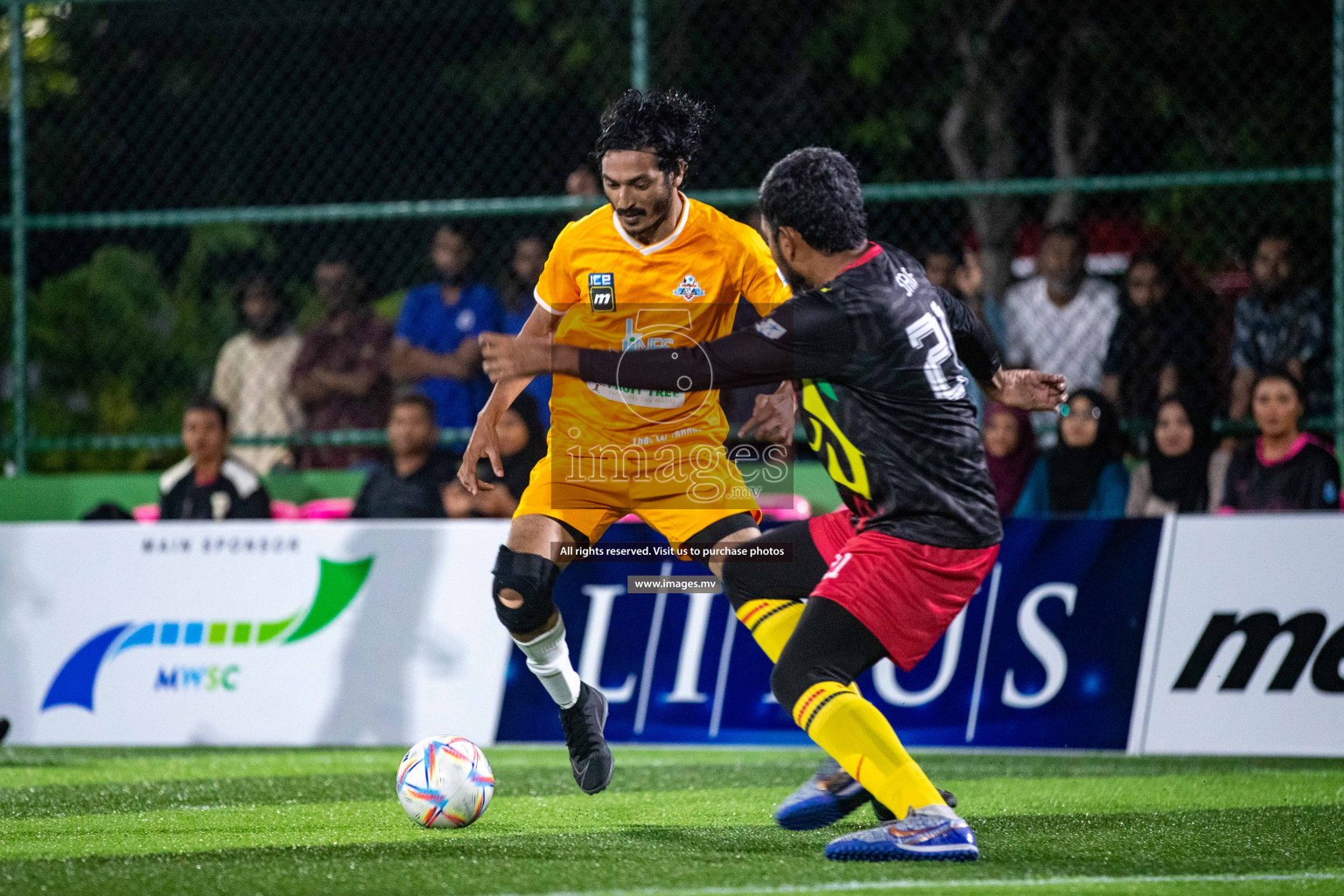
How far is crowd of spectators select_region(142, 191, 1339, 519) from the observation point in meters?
8.30

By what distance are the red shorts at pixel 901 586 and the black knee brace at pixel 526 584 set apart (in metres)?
1.28

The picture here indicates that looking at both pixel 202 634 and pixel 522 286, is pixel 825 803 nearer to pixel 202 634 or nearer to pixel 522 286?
pixel 202 634

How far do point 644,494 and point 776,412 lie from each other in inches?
22.1

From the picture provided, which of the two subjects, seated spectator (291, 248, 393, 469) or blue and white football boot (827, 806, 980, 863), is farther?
seated spectator (291, 248, 393, 469)

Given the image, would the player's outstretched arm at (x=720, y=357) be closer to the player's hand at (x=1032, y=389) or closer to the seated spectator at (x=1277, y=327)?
the player's hand at (x=1032, y=389)

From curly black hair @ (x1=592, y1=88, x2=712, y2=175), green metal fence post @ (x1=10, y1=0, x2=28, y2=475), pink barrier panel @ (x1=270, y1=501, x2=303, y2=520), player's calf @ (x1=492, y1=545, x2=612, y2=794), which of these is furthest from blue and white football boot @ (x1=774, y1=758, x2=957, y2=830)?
green metal fence post @ (x1=10, y1=0, x2=28, y2=475)

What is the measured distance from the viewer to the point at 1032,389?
5.02 metres

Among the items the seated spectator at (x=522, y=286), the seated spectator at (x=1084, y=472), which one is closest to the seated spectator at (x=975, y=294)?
the seated spectator at (x=1084, y=472)

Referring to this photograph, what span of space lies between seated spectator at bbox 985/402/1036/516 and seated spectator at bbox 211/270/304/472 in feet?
14.1

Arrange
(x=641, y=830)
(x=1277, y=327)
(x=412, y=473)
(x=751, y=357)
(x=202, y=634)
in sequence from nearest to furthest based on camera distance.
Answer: (x=751, y=357) < (x=641, y=830) < (x=202, y=634) < (x=1277, y=327) < (x=412, y=473)

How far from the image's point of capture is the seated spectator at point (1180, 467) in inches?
326

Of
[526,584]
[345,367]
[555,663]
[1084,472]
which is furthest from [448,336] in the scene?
[526,584]

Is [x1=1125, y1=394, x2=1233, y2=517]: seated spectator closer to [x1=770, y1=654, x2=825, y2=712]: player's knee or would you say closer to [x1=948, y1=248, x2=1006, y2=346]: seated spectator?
[x1=948, y1=248, x2=1006, y2=346]: seated spectator

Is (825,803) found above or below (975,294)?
below
